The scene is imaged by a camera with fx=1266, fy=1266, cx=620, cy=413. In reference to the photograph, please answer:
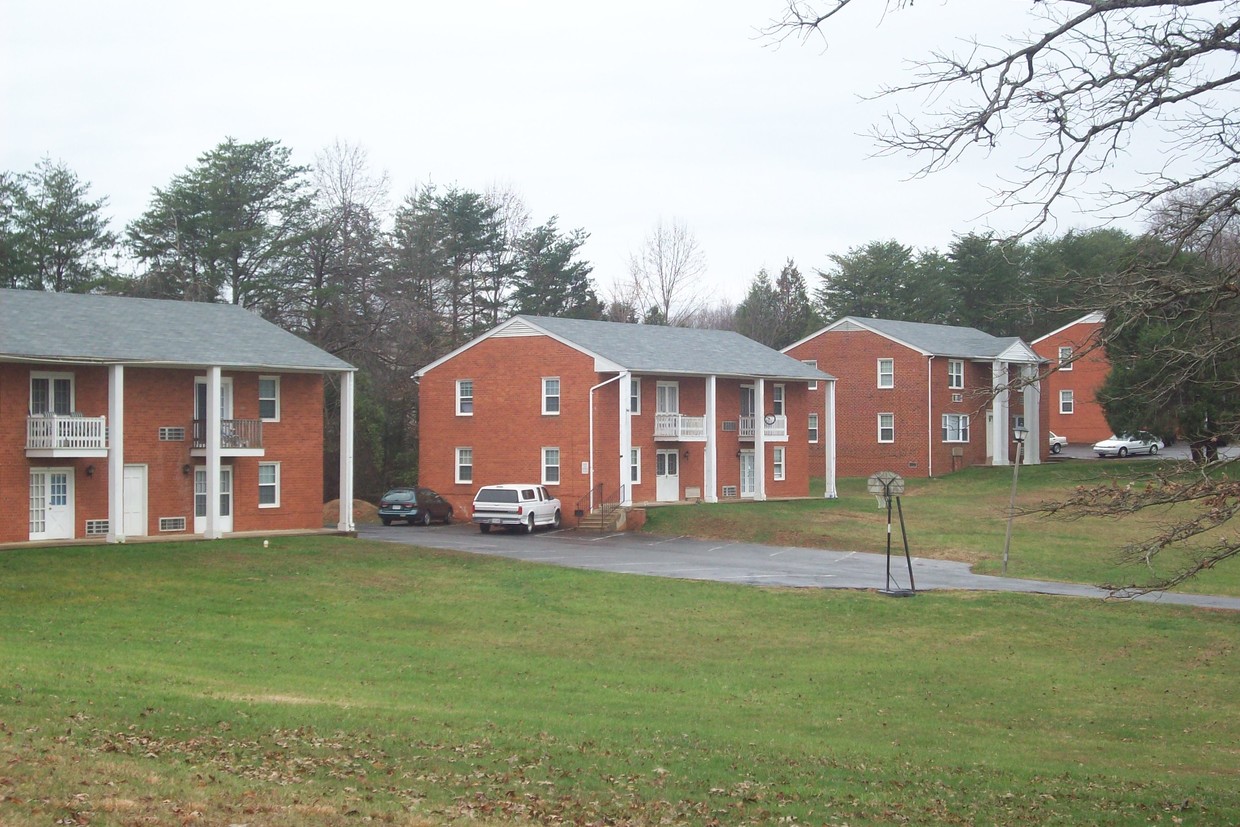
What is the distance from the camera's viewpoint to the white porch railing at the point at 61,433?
36.7 meters

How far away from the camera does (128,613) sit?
26.1 metres

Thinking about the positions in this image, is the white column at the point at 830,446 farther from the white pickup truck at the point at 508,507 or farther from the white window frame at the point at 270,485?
the white window frame at the point at 270,485

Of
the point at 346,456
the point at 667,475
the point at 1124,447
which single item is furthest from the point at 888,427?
the point at 346,456

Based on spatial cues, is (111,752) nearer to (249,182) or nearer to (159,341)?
(159,341)

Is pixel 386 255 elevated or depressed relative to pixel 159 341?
elevated

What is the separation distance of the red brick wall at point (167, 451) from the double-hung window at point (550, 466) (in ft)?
→ 33.9

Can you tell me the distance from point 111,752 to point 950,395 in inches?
2464

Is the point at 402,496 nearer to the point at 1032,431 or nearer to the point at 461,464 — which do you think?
the point at 461,464

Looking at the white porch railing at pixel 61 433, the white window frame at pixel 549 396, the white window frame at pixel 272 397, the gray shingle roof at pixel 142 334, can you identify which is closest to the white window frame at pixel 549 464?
the white window frame at pixel 549 396

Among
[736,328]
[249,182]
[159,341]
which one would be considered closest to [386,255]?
[249,182]

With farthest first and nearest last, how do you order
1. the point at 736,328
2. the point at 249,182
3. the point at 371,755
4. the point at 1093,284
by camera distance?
the point at 736,328
the point at 249,182
the point at 371,755
the point at 1093,284

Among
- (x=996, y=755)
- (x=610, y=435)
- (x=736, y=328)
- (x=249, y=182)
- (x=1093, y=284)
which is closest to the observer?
(x=1093, y=284)

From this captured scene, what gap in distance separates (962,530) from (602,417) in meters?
14.6

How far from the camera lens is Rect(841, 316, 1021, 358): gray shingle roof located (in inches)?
2734
